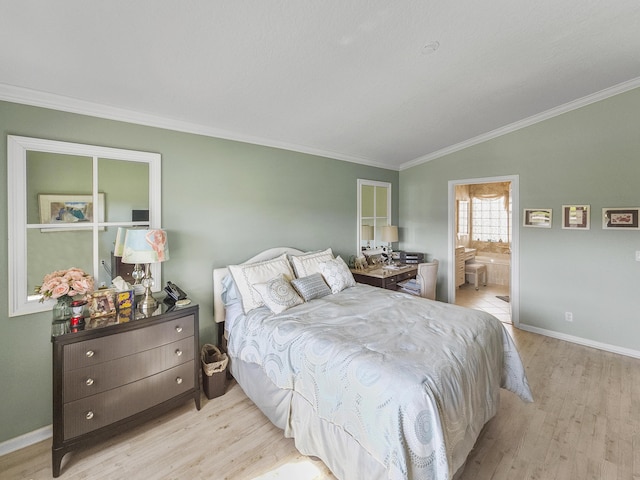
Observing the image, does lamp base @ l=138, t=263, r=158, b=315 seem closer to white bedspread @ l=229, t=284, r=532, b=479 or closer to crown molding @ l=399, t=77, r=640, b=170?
white bedspread @ l=229, t=284, r=532, b=479

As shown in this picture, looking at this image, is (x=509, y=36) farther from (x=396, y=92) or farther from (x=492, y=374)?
(x=492, y=374)

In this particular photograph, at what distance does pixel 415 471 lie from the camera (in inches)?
50.2

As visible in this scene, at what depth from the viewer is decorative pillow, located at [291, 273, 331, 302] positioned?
2.73 meters

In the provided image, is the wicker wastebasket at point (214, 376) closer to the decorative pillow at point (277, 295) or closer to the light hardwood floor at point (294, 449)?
the light hardwood floor at point (294, 449)

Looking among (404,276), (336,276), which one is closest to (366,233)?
(404,276)

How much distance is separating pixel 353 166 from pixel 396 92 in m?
1.77

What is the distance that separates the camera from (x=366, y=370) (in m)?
1.52

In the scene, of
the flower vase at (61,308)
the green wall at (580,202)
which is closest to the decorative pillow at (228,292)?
the flower vase at (61,308)

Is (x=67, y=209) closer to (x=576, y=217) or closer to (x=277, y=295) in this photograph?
(x=277, y=295)

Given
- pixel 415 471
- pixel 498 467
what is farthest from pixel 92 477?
pixel 498 467

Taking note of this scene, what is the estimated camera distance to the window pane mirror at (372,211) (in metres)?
4.49

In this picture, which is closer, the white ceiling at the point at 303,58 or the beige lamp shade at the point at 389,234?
the white ceiling at the point at 303,58

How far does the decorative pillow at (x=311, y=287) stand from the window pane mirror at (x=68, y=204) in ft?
4.22

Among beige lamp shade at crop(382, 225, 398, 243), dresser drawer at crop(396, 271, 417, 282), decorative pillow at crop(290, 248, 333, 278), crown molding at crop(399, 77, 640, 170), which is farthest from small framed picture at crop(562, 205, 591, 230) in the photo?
decorative pillow at crop(290, 248, 333, 278)
